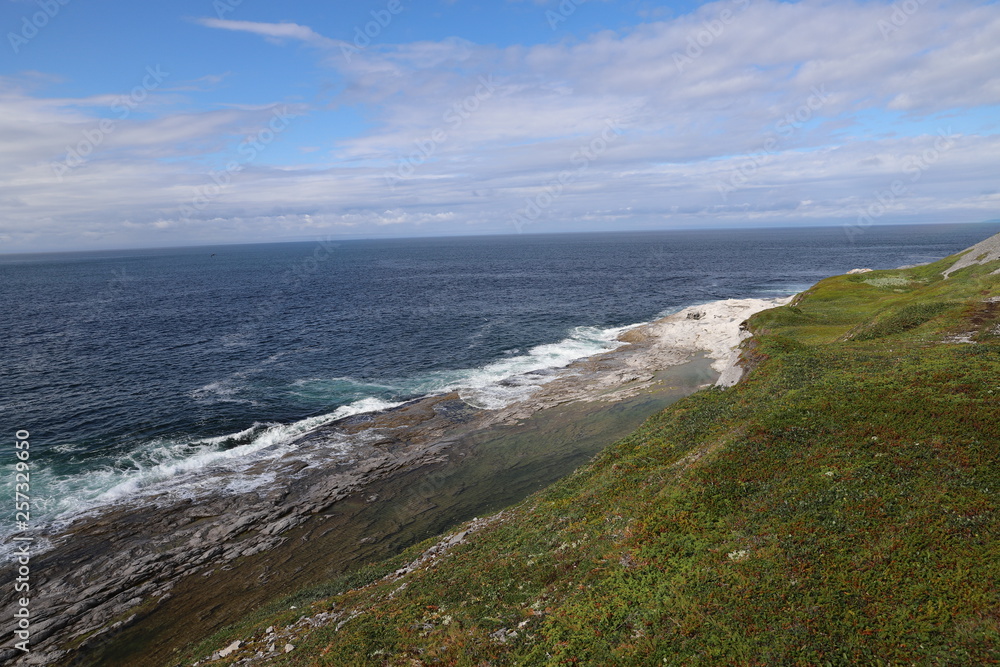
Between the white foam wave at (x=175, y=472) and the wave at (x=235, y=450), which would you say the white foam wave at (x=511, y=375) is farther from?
the white foam wave at (x=175, y=472)

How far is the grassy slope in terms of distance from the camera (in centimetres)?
1173

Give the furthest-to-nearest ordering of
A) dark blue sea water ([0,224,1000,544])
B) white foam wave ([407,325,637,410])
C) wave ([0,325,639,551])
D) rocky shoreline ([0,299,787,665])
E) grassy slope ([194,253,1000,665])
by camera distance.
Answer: white foam wave ([407,325,637,410]), dark blue sea water ([0,224,1000,544]), wave ([0,325,639,551]), rocky shoreline ([0,299,787,665]), grassy slope ([194,253,1000,665])

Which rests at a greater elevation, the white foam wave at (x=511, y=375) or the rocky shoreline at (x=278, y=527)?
the white foam wave at (x=511, y=375)

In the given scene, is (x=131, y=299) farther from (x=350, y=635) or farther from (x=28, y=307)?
Answer: (x=350, y=635)

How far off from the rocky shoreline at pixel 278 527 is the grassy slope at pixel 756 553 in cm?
513

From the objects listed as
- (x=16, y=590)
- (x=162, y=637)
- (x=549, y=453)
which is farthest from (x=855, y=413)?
(x=16, y=590)

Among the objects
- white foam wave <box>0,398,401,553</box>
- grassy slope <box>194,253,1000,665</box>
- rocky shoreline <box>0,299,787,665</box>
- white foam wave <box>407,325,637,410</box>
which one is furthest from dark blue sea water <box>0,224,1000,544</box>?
grassy slope <box>194,253,1000,665</box>

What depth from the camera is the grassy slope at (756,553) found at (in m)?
11.7

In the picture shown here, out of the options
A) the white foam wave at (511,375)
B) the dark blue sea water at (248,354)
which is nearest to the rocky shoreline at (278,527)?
the white foam wave at (511,375)

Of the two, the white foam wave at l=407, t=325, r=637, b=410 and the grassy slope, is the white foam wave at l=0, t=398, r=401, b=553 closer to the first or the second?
the white foam wave at l=407, t=325, r=637, b=410

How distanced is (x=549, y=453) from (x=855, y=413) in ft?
69.1

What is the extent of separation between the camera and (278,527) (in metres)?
29.4

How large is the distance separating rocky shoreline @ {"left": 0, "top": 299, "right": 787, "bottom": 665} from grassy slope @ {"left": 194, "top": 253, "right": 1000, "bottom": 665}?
5129 mm

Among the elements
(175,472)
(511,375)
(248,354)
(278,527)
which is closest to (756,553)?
(278,527)
